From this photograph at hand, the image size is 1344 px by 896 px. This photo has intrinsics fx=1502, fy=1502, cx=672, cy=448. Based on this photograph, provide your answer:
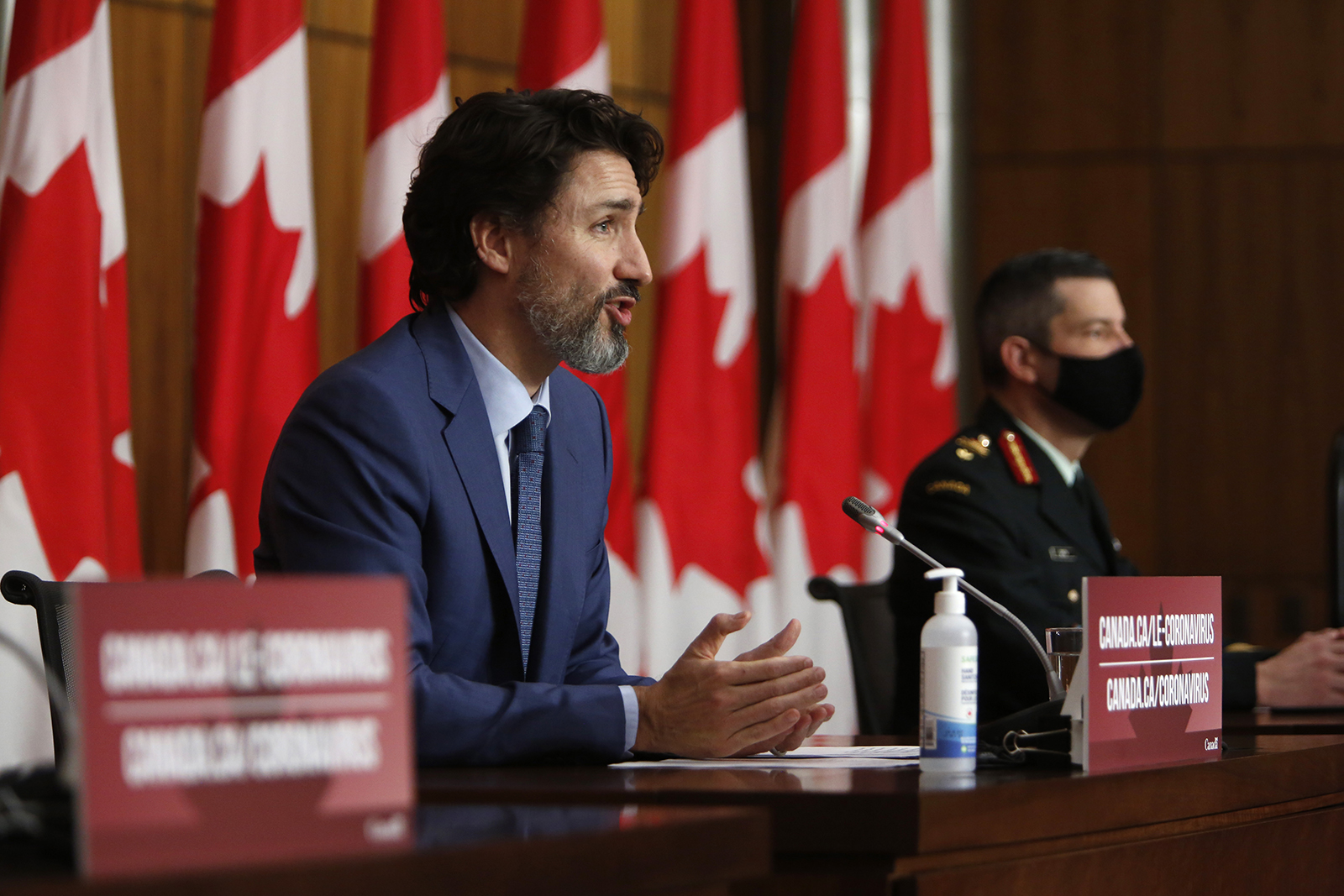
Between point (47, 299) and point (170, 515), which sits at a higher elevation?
point (47, 299)

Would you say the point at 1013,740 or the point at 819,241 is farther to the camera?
the point at 819,241

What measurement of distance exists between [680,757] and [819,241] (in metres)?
2.59

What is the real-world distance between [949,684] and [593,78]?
2.37m


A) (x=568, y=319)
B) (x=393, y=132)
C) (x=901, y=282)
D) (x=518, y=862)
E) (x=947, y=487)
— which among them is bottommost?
(x=518, y=862)

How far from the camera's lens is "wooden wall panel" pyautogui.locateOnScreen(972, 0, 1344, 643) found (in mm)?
4645

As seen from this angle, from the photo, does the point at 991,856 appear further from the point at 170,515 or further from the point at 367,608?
the point at 170,515

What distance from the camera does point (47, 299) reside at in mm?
2629

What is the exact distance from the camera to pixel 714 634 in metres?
1.72

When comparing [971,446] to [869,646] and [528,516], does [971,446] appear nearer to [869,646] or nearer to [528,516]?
[869,646]

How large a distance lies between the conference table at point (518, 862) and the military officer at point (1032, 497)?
156 cm

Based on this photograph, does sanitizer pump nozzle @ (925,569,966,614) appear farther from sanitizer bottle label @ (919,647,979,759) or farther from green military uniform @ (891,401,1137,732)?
green military uniform @ (891,401,1137,732)

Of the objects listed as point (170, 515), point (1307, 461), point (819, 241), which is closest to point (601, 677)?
point (170, 515)

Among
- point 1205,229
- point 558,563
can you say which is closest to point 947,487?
point 558,563

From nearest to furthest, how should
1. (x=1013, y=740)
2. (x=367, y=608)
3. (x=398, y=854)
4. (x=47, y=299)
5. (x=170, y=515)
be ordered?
(x=398, y=854) → (x=367, y=608) → (x=1013, y=740) → (x=47, y=299) → (x=170, y=515)
